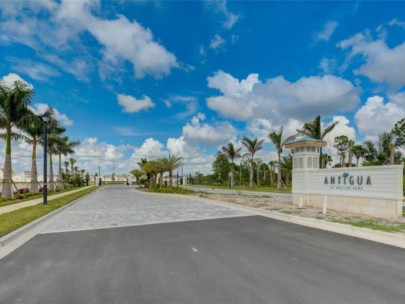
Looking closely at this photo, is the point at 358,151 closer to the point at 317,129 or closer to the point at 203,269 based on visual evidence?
the point at 317,129

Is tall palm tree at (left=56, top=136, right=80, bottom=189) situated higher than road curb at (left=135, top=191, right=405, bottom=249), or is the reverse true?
tall palm tree at (left=56, top=136, right=80, bottom=189)

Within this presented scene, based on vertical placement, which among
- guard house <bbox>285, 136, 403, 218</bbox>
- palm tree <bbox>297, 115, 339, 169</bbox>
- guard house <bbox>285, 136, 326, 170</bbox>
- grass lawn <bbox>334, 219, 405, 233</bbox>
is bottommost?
grass lawn <bbox>334, 219, 405, 233</bbox>

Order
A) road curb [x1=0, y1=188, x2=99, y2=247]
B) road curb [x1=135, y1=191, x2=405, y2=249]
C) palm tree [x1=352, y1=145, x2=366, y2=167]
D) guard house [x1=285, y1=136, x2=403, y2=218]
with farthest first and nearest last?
palm tree [x1=352, y1=145, x2=366, y2=167], guard house [x1=285, y1=136, x2=403, y2=218], road curb [x1=0, y1=188, x2=99, y2=247], road curb [x1=135, y1=191, x2=405, y2=249]

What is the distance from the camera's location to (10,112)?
23.8m

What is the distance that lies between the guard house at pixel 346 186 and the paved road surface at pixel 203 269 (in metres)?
4.36

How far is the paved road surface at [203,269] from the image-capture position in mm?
4277

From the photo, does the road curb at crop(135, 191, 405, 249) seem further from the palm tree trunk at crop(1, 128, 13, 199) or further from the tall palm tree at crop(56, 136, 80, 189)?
the tall palm tree at crop(56, 136, 80, 189)

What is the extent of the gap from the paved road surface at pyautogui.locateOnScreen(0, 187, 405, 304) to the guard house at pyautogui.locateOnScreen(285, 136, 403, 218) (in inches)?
172

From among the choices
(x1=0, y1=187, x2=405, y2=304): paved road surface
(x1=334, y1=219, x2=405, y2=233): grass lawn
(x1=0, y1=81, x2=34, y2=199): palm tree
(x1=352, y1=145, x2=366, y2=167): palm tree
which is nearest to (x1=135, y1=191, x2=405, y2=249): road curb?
(x1=334, y1=219, x2=405, y2=233): grass lawn

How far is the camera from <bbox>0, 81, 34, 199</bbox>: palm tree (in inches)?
926

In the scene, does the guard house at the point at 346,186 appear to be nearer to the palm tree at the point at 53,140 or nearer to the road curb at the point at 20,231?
the road curb at the point at 20,231

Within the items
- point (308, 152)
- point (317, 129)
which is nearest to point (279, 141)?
point (317, 129)

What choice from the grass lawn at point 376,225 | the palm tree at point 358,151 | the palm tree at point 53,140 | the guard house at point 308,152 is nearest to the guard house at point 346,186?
the guard house at point 308,152

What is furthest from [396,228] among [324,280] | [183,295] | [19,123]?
[19,123]
